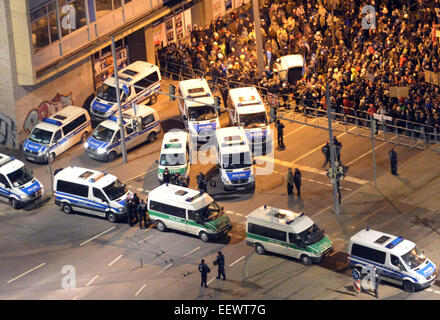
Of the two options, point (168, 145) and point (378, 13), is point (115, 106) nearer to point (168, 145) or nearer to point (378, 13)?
point (168, 145)

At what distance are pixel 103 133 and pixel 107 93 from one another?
15.2 ft

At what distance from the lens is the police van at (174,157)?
54.1m

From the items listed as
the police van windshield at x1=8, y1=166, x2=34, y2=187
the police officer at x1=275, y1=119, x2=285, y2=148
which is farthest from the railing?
the police van windshield at x1=8, y1=166, x2=34, y2=187

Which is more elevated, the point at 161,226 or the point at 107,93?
the point at 107,93

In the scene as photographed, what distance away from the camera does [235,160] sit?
5334 centimetres

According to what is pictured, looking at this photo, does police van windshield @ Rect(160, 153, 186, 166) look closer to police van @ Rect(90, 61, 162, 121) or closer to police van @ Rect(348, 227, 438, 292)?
police van @ Rect(90, 61, 162, 121)

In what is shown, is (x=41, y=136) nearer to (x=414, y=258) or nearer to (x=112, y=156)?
(x=112, y=156)

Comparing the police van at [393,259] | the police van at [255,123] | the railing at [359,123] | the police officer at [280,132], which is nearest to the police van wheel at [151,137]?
the police van at [255,123]

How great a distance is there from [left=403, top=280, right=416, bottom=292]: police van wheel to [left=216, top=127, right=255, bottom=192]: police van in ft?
40.8

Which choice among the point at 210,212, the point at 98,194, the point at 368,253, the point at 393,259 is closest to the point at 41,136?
the point at 98,194

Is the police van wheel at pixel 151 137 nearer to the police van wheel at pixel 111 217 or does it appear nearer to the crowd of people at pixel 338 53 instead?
the crowd of people at pixel 338 53

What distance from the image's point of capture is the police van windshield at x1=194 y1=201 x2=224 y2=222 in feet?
159

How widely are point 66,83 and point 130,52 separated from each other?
22.6 feet
